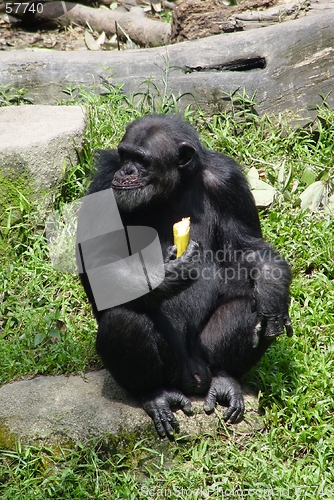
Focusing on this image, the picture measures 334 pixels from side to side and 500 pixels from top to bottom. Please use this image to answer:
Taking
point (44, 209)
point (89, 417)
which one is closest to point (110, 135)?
point (44, 209)

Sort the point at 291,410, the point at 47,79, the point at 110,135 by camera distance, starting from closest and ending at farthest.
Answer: the point at 291,410 < the point at 110,135 < the point at 47,79

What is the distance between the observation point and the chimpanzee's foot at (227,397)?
18.1ft

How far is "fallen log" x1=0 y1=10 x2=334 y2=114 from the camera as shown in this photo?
28.8 ft

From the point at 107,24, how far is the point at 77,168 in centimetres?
538

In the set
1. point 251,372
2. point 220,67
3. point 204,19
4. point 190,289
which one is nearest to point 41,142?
point 220,67

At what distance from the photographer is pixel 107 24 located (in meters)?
12.4

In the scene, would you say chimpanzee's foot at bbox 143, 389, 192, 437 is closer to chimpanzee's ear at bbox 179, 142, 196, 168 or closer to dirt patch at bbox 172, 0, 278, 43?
chimpanzee's ear at bbox 179, 142, 196, 168

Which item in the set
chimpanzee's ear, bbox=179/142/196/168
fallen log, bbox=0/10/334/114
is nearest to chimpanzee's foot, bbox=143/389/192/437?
chimpanzee's ear, bbox=179/142/196/168

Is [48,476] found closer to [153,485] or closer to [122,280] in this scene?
[153,485]

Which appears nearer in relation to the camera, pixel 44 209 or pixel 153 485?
pixel 153 485

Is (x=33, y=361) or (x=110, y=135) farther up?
(x=110, y=135)

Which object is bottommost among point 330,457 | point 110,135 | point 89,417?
point 330,457

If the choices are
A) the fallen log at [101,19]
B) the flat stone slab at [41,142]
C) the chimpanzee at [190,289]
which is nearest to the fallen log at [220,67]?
the flat stone slab at [41,142]

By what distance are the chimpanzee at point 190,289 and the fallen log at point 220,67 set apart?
3135 millimetres
